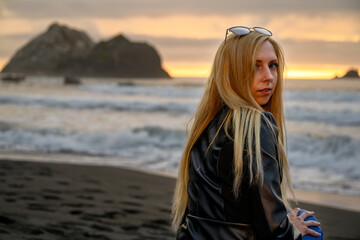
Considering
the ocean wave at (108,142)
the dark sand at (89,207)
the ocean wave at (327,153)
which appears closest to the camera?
the dark sand at (89,207)

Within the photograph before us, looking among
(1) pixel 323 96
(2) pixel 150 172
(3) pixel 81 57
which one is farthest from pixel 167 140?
(3) pixel 81 57

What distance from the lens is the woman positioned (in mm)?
1712

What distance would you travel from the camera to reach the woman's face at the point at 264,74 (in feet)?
6.51

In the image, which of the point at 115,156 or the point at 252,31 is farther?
the point at 115,156

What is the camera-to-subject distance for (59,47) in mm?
133500

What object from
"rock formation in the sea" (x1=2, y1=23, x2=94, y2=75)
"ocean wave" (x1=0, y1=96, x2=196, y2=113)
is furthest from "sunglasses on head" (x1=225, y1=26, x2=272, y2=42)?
"rock formation in the sea" (x1=2, y1=23, x2=94, y2=75)

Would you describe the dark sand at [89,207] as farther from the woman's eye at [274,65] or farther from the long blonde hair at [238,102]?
the woman's eye at [274,65]

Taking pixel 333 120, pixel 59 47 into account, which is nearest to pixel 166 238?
pixel 333 120

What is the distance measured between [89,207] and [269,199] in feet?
12.7

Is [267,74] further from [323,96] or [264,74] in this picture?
[323,96]

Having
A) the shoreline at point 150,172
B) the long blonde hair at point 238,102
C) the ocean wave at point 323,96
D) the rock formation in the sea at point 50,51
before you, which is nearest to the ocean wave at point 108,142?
the shoreline at point 150,172

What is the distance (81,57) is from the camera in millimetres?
121938

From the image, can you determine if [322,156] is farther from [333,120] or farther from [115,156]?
[333,120]

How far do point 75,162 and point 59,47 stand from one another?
131 meters
